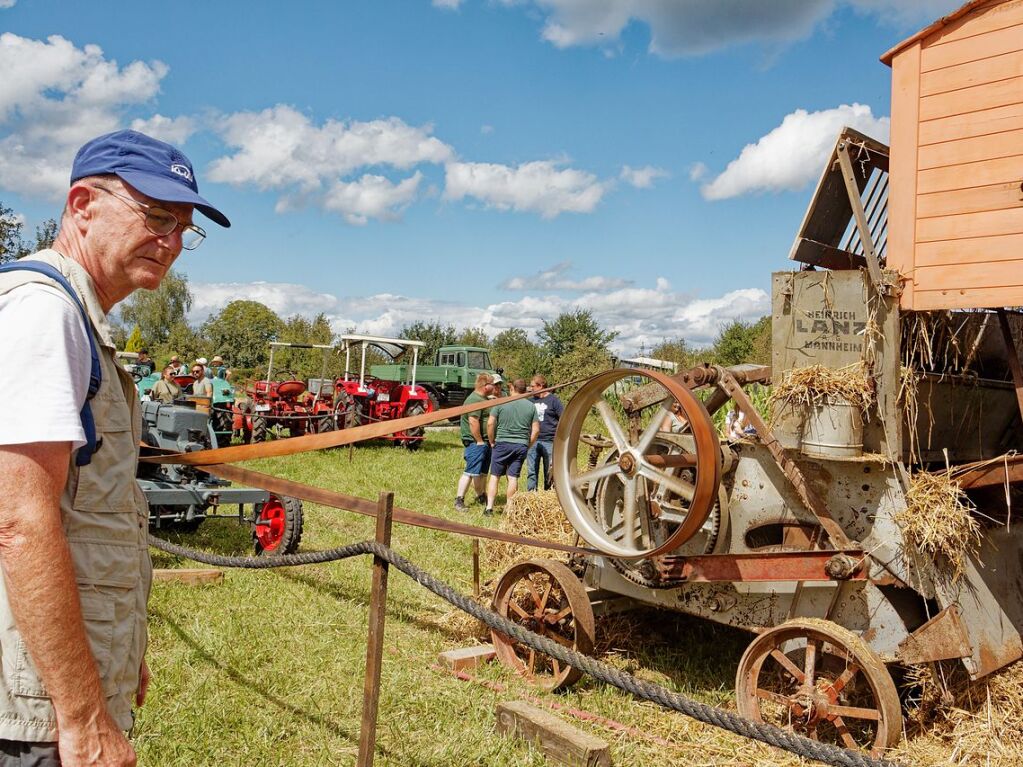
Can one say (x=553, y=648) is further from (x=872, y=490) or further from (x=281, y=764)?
(x=872, y=490)

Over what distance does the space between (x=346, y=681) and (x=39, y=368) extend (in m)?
3.63

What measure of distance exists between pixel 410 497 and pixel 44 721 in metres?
9.86

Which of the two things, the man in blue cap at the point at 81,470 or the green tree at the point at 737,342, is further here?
the green tree at the point at 737,342

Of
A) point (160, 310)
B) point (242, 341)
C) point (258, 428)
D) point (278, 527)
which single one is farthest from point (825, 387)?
point (160, 310)

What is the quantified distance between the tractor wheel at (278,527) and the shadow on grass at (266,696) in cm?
181

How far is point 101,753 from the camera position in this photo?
1.55 m

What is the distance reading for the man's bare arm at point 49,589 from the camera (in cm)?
143

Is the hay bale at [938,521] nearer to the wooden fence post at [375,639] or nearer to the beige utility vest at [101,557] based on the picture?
the wooden fence post at [375,639]

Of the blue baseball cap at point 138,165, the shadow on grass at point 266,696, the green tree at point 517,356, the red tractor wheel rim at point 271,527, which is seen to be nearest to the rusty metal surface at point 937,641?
the shadow on grass at point 266,696

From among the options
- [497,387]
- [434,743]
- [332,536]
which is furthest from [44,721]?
[497,387]

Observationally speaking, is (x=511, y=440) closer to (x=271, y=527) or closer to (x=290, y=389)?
(x=271, y=527)

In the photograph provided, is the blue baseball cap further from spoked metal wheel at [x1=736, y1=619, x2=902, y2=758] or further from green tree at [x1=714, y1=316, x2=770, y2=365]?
green tree at [x1=714, y1=316, x2=770, y2=365]

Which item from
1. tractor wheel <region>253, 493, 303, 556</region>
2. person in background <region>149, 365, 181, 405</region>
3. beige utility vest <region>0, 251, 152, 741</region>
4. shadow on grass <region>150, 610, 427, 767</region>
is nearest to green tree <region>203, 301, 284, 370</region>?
person in background <region>149, 365, 181, 405</region>

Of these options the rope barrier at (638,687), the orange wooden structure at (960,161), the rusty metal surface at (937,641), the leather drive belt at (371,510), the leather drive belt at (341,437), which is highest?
the orange wooden structure at (960,161)
